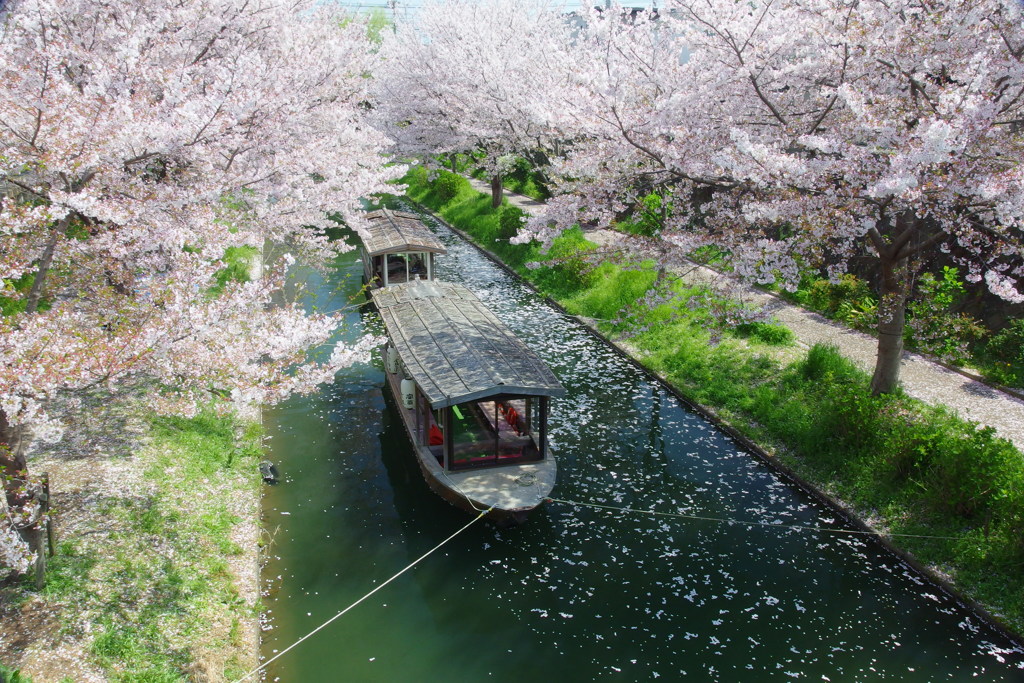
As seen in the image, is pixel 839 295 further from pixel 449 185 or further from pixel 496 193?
pixel 449 185

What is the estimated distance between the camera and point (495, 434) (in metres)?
13.0

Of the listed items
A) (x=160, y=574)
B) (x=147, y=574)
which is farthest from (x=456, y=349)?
(x=147, y=574)

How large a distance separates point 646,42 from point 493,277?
11115 millimetres

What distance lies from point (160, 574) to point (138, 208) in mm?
5103

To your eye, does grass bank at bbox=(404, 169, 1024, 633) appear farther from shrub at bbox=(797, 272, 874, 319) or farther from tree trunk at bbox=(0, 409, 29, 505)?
tree trunk at bbox=(0, 409, 29, 505)

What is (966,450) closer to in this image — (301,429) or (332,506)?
(332,506)

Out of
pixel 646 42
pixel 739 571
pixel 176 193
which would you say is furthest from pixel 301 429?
pixel 646 42

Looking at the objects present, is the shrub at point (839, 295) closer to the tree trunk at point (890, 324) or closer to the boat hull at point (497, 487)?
the tree trunk at point (890, 324)

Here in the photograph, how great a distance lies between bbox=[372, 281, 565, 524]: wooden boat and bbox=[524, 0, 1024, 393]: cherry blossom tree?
3967 mm

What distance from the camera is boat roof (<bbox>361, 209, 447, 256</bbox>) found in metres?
23.0

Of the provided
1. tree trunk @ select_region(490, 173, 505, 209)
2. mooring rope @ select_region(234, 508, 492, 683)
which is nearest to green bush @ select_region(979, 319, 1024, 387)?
mooring rope @ select_region(234, 508, 492, 683)

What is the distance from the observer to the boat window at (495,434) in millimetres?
12992

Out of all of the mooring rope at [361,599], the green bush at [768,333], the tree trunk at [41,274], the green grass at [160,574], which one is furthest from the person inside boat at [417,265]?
the tree trunk at [41,274]

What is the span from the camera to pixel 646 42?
1977cm
